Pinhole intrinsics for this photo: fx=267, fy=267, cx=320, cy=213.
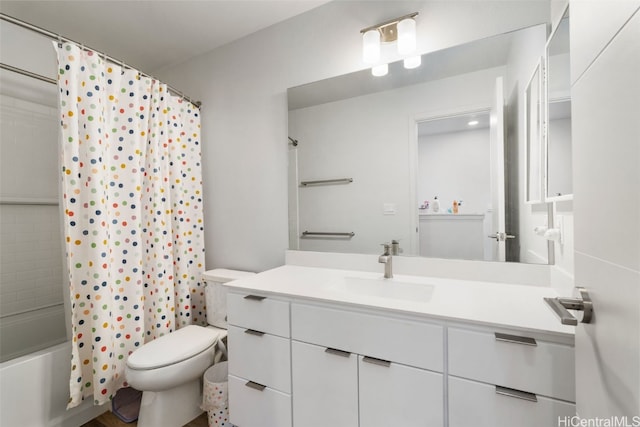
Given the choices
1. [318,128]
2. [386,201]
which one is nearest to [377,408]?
[386,201]

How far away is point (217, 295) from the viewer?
189 cm

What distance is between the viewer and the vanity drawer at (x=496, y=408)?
786 millimetres

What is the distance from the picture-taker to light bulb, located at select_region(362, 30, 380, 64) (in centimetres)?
147

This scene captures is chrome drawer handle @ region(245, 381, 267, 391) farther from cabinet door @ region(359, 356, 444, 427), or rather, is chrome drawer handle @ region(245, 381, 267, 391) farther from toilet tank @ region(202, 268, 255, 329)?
toilet tank @ region(202, 268, 255, 329)

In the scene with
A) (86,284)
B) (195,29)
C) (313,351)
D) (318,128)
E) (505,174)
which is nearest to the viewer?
(313,351)

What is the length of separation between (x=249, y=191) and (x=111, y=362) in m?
1.28

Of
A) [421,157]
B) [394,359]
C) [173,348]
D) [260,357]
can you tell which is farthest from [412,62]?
[173,348]

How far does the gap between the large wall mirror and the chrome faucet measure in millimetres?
120

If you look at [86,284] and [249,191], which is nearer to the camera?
[86,284]

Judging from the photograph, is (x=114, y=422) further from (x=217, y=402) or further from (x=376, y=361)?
(x=376, y=361)

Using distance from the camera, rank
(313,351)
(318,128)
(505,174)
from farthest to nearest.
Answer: (318,128), (505,174), (313,351)

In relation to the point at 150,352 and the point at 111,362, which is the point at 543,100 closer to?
the point at 150,352

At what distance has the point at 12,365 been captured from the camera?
1.29 m

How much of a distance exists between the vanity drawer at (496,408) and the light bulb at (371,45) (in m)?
1.55
